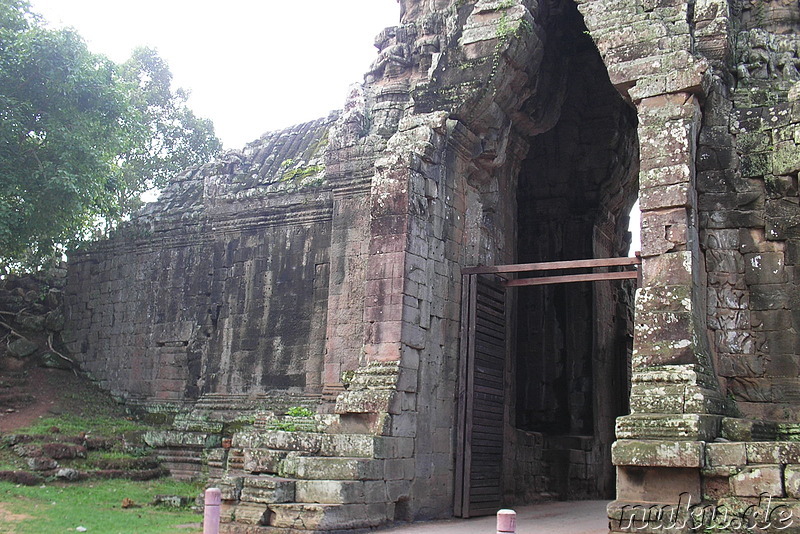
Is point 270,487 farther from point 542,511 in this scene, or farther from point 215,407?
point 215,407

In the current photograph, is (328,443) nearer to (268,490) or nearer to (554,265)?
(268,490)

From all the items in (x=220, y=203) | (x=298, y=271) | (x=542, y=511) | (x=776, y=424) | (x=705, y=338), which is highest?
(x=220, y=203)

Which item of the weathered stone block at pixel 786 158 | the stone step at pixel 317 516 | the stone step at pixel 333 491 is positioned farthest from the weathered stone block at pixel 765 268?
the stone step at pixel 317 516

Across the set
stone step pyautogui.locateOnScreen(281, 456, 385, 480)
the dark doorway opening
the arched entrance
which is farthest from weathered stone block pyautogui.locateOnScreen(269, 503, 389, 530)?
the dark doorway opening

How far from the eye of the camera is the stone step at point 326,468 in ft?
29.9

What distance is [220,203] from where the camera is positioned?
16.2m

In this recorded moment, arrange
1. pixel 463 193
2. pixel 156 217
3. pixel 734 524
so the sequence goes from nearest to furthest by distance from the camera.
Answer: pixel 734 524
pixel 463 193
pixel 156 217

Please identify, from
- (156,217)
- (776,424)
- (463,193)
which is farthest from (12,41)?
(776,424)

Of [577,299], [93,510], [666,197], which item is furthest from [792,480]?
[577,299]

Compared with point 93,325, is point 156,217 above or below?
above

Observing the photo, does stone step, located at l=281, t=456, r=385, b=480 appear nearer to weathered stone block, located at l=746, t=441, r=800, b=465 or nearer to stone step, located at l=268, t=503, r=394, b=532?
stone step, located at l=268, t=503, r=394, b=532

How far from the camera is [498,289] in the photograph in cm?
1214

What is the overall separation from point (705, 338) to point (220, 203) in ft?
32.7

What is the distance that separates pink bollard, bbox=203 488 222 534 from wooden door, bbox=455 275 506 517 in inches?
174
